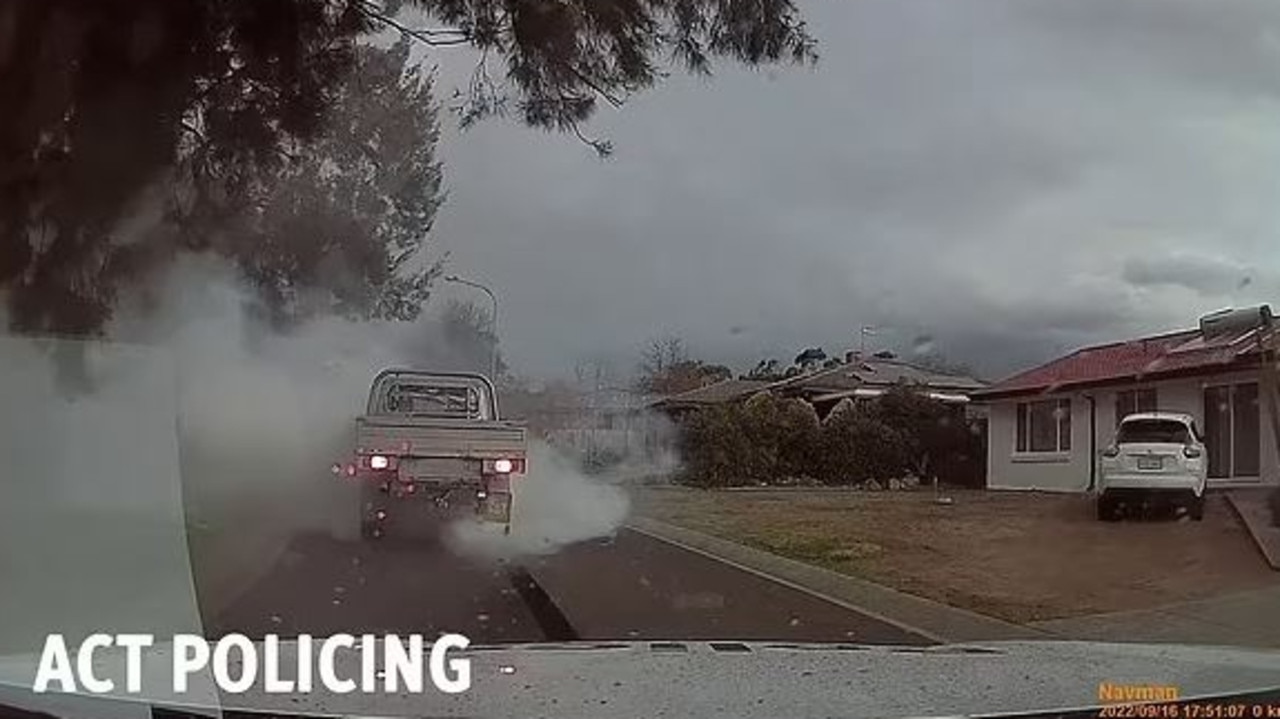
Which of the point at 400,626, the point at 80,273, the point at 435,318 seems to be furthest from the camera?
the point at 80,273

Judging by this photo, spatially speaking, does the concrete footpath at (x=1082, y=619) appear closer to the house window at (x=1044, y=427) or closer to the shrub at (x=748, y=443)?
the shrub at (x=748, y=443)

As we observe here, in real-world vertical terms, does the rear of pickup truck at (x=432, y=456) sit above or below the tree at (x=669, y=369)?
below

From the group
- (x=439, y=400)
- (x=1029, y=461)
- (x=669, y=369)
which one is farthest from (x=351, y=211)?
(x=1029, y=461)

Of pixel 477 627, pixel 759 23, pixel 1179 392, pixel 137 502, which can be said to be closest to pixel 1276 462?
pixel 1179 392

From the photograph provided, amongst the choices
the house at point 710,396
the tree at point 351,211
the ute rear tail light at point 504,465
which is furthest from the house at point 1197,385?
the tree at point 351,211

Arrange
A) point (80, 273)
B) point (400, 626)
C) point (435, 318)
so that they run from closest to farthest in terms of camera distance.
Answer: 1. point (400, 626)
2. point (435, 318)
3. point (80, 273)

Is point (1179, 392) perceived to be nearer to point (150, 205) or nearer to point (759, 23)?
point (759, 23)
